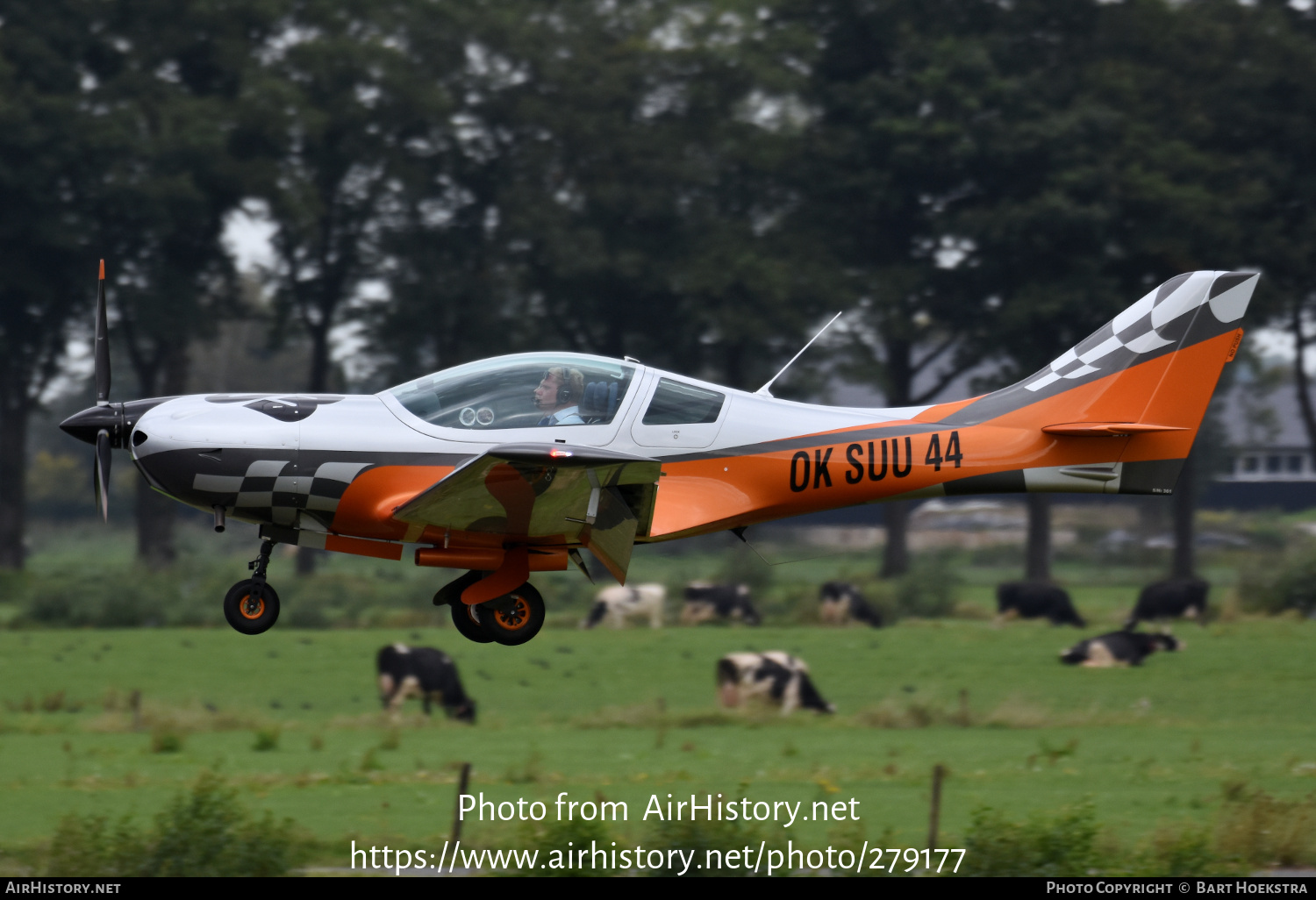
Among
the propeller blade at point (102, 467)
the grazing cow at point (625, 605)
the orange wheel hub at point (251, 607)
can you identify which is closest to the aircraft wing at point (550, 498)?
the orange wheel hub at point (251, 607)

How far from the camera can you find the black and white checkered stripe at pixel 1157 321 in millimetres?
12438

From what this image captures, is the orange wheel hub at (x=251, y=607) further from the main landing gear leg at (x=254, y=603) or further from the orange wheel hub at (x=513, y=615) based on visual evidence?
the orange wheel hub at (x=513, y=615)

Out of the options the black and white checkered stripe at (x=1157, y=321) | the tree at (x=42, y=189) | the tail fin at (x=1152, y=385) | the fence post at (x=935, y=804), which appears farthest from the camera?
the tree at (x=42, y=189)

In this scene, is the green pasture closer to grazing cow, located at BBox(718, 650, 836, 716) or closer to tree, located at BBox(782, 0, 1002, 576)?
grazing cow, located at BBox(718, 650, 836, 716)

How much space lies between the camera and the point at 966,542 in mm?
64312

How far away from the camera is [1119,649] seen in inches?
1674

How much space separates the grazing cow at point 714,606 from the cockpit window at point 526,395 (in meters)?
36.5

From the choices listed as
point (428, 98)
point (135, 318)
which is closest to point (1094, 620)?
point (428, 98)

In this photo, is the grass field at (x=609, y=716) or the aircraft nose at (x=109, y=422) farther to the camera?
the grass field at (x=609, y=716)

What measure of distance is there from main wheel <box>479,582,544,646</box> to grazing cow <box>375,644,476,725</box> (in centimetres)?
2798

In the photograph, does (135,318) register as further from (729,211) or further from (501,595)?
(501,595)

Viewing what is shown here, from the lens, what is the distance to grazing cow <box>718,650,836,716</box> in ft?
129

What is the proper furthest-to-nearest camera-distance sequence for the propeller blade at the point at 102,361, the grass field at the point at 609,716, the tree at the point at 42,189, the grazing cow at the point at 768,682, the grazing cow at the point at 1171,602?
the grazing cow at the point at 1171,602 → the tree at the point at 42,189 → the grazing cow at the point at 768,682 → the grass field at the point at 609,716 → the propeller blade at the point at 102,361

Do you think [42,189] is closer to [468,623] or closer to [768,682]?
[768,682]
